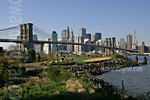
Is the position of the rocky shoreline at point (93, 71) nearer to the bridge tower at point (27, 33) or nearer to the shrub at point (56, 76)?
the shrub at point (56, 76)

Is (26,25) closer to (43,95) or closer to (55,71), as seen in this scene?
(55,71)

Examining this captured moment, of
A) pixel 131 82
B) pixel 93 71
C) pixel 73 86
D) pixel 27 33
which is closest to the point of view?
pixel 73 86

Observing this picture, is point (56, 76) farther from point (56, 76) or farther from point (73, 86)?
point (73, 86)

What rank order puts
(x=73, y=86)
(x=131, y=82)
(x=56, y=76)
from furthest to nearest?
(x=131, y=82), (x=56, y=76), (x=73, y=86)

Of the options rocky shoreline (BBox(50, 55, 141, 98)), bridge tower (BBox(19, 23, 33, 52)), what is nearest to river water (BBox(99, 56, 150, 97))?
rocky shoreline (BBox(50, 55, 141, 98))

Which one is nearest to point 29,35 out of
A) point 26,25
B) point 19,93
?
point 26,25

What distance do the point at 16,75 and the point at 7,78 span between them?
149 centimetres

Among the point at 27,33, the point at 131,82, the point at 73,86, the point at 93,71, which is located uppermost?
the point at 27,33

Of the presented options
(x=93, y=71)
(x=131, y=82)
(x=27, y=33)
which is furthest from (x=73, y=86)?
(x=27, y=33)

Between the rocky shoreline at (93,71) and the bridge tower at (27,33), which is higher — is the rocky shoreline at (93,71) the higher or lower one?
the lower one

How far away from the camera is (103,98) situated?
9938 millimetres

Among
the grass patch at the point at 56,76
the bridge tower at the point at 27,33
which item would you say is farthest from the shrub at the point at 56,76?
the bridge tower at the point at 27,33

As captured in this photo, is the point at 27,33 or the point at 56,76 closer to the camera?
the point at 56,76

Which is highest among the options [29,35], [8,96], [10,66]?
[29,35]
